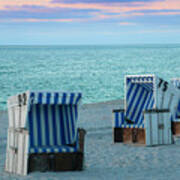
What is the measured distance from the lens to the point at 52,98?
30.6 feet

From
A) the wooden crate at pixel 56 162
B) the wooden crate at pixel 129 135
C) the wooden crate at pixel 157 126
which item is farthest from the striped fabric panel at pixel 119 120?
the wooden crate at pixel 56 162

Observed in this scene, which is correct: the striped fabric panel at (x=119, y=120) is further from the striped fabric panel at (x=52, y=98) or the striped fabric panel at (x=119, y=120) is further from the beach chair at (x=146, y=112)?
the striped fabric panel at (x=52, y=98)

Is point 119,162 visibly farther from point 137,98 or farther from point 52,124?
point 137,98

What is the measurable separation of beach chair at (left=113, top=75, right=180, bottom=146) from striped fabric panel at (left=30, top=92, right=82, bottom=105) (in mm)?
3767

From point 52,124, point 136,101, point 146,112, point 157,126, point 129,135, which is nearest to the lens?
point 52,124

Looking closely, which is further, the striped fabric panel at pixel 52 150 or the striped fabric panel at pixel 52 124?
the striped fabric panel at pixel 52 124

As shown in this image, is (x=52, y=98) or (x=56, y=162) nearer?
(x=52, y=98)

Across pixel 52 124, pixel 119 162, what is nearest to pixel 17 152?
pixel 52 124

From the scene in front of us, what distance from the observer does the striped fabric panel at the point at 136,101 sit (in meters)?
14.2

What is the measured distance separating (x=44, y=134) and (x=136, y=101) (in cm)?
472

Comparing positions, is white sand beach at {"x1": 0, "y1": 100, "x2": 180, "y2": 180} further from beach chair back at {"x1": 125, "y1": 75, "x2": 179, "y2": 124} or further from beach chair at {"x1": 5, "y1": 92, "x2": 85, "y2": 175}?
beach chair back at {"x1": 125, "y1": 75, "x2": 179, "y2": 124}

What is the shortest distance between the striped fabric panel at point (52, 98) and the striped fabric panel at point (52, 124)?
2.36 ft

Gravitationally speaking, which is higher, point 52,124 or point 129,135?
point 52,124

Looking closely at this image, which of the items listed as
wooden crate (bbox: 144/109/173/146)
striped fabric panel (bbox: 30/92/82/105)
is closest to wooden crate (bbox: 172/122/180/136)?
wooden crate (bbox: 144/109/173/146)
